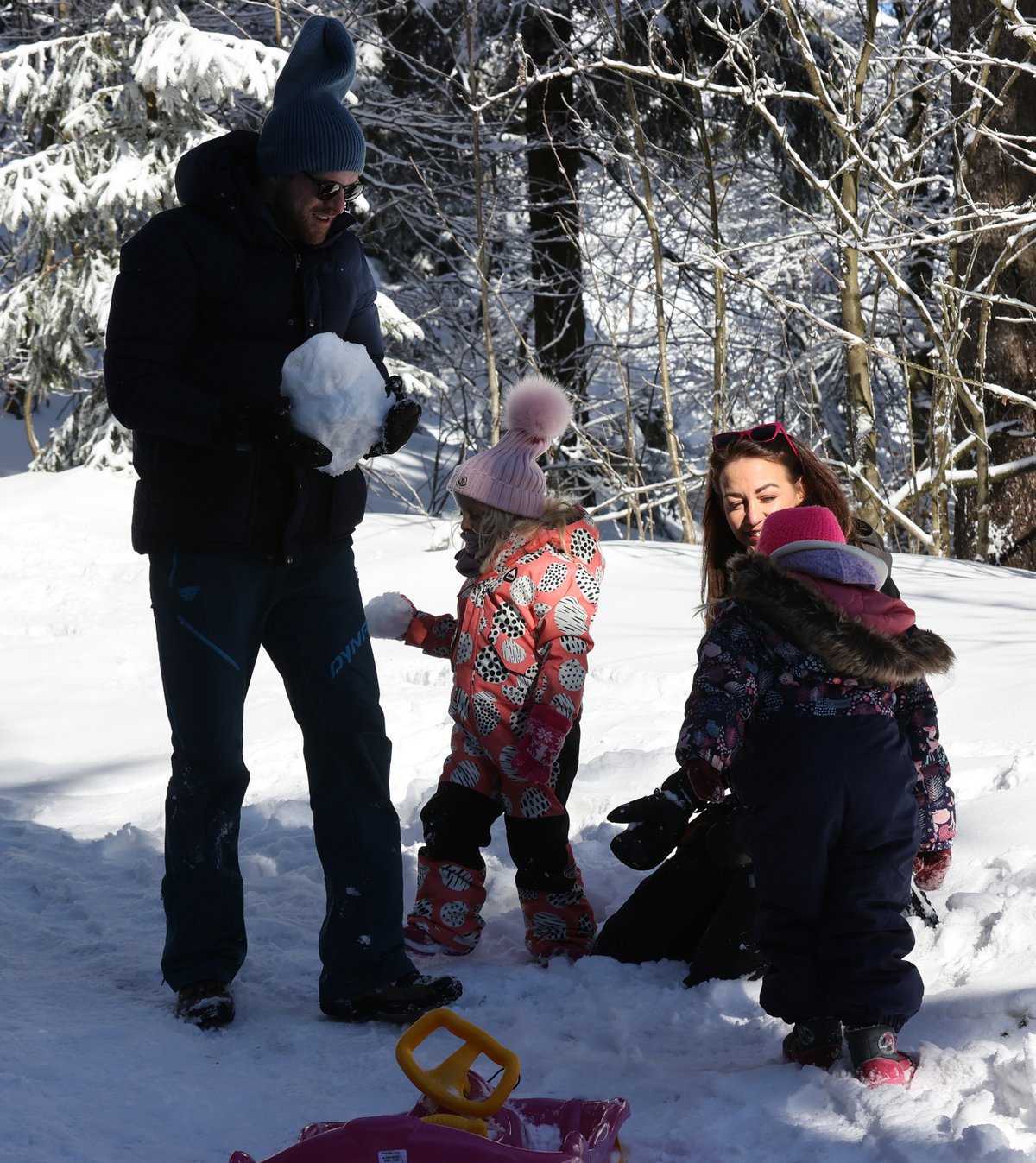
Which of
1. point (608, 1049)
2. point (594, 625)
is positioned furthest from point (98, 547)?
point (608, 1049)

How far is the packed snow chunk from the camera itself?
8.78 feet

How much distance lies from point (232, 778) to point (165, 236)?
47.4 inches

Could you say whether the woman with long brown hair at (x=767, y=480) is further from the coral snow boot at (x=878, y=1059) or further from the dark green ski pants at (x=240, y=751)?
the coral snow boot at (x=878, y=1059)

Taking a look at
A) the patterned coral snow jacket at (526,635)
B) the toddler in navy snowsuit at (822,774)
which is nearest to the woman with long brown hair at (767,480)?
the patterned coral snow jacket at (526,635)

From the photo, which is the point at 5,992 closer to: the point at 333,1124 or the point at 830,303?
the point at 333,1124

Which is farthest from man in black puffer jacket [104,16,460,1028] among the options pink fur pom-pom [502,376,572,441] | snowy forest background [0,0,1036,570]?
snowy forest background [0,0,1036,570]

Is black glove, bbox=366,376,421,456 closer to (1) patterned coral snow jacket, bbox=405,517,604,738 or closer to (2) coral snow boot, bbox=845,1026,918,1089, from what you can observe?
(1) patterned coral snow jacket, bbox=405,517,604,738

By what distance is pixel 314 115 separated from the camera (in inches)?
108

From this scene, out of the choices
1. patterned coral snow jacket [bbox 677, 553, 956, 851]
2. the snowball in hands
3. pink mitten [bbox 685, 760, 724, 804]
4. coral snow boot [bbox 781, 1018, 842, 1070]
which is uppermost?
patterned coral snow jacket [bbox 677, 553, 956, 851]

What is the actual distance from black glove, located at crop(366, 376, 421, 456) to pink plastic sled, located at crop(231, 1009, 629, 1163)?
127 centimetres

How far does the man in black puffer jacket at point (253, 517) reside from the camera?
2.69m

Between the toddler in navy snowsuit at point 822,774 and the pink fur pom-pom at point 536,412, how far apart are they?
1046 mm

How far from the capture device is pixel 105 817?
4.54 meters

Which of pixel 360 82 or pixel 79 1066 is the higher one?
pixel 360 82
